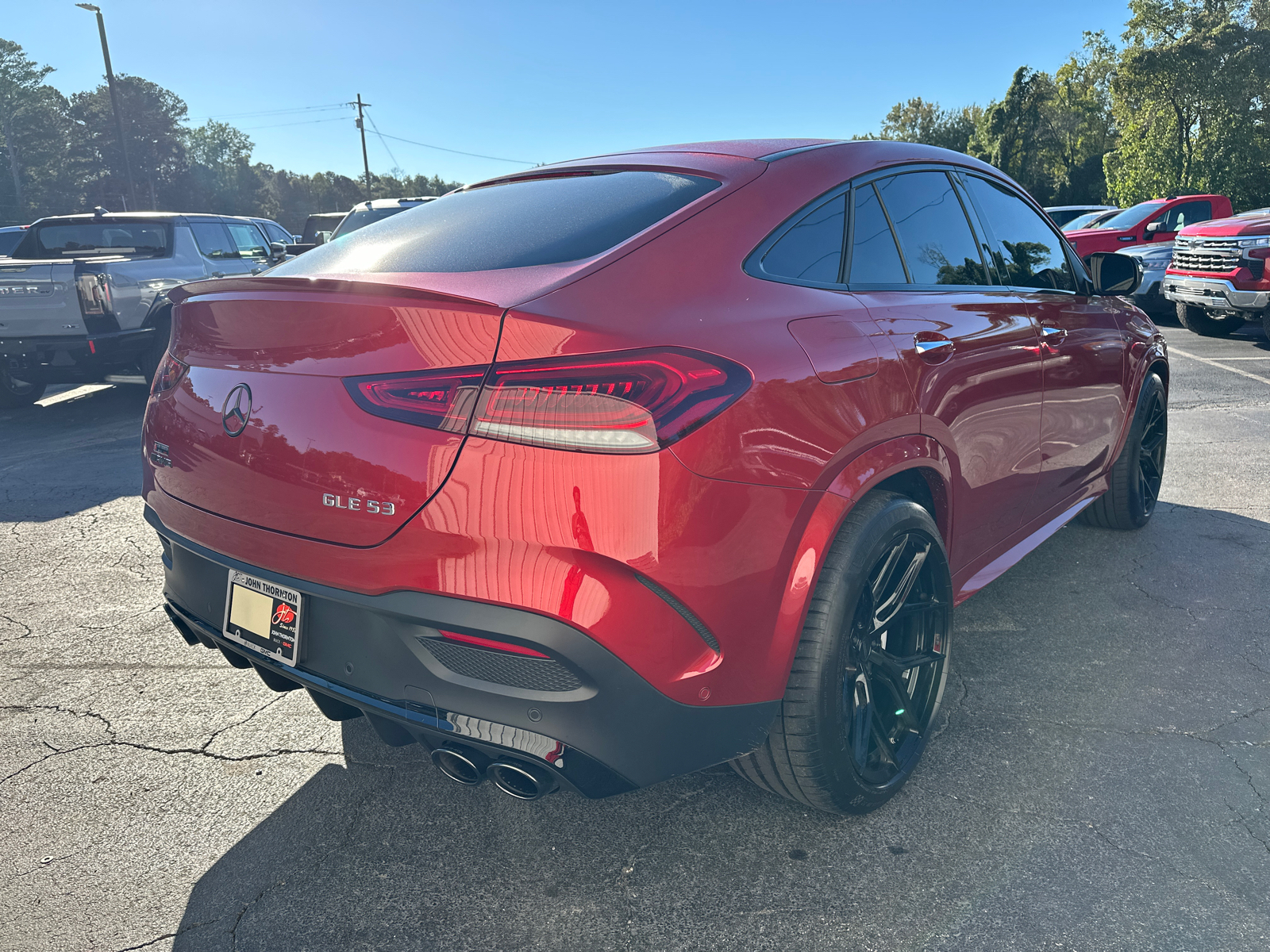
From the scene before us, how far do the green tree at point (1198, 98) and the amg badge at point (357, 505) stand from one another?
115 feet

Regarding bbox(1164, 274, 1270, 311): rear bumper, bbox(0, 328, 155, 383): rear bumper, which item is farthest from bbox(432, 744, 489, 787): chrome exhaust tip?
bbox(1164, 274, 1270, 311): rear bumper

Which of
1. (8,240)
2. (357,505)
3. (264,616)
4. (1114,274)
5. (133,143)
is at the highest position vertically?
(133,143)

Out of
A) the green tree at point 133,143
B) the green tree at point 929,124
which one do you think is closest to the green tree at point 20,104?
the green tree at point 133,143

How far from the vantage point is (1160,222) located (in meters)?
14.9

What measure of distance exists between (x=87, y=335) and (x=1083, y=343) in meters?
7.24

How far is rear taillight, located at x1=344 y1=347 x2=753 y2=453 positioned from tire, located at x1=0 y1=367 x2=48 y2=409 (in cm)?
801

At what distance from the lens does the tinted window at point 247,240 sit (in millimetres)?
9570

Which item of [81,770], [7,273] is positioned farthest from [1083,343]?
[7,273]

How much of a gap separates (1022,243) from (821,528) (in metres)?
2.02

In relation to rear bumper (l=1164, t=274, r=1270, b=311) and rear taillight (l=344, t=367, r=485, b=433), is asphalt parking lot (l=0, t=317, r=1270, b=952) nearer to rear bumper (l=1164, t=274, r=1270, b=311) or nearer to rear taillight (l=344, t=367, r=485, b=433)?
rear taillight (l=344, t=367, r=485, b=433)

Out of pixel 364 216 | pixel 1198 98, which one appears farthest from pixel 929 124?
pixel 364 216

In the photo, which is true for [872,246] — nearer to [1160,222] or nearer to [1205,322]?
[1205,322]

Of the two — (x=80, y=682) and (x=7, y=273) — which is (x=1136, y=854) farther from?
(x=7, y=273)

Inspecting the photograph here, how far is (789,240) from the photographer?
2.21 m
